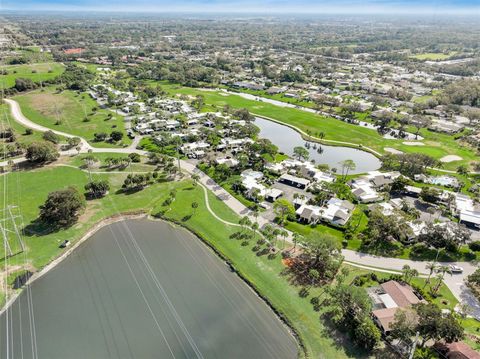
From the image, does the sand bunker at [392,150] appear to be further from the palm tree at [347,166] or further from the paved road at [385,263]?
the paved road at [385,263]

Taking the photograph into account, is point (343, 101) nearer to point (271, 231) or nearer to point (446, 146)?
point (446, 146)

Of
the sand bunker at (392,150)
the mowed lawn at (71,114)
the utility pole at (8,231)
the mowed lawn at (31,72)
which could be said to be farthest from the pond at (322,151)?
the mowed lawn at (31,72)

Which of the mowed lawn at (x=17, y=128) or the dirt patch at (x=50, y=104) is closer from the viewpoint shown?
the mowed lawn at (x=17, y=128)

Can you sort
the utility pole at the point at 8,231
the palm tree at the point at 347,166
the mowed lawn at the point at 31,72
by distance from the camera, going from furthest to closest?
1. the mowed lawn at the point at 31,72
2. the palm tree at the point at 347,166
3. the utility pole at the point at 8,231

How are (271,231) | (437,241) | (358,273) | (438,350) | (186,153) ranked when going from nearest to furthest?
(438,350)
(358,273)
(437,241)
(271,231)
(186,153)

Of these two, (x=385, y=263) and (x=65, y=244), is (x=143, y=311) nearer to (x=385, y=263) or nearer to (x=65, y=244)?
(x=65, y=244)

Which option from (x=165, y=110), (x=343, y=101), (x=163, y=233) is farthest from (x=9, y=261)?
(x=343, y=101)

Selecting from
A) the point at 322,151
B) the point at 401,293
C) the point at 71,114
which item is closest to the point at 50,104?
the point at 71,114

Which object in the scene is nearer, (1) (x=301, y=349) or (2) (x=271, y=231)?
(1) (x=301, y=349)
